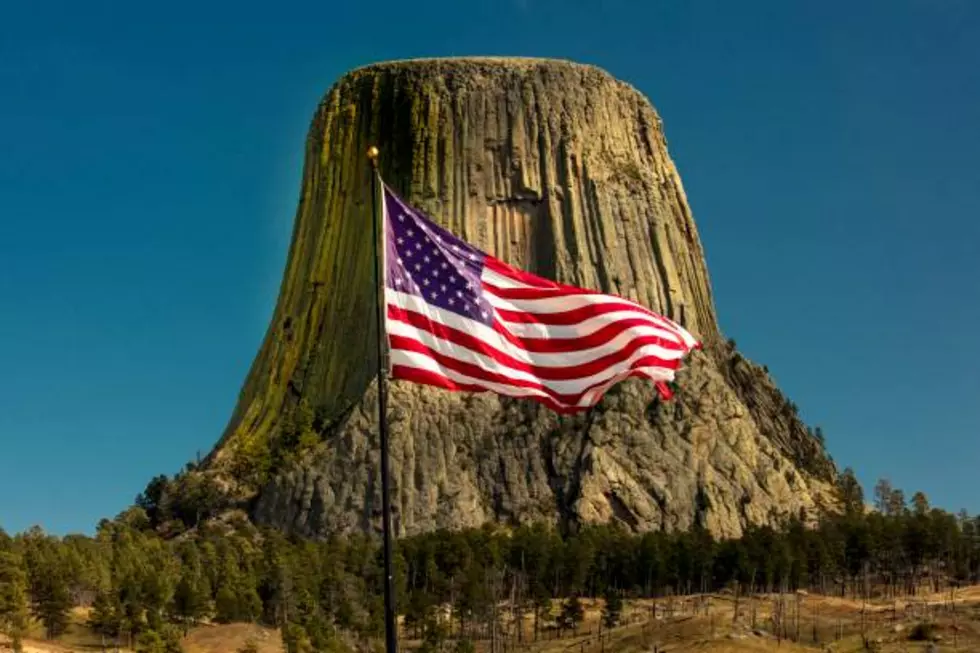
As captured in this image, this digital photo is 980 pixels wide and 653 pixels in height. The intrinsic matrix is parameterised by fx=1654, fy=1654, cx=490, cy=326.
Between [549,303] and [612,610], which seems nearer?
[549,303]

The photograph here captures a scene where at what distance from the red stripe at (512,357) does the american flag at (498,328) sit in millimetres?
23

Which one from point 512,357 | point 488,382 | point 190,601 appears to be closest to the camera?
point 488,382

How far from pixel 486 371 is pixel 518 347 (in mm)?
1432

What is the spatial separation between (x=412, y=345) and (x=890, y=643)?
109 meters

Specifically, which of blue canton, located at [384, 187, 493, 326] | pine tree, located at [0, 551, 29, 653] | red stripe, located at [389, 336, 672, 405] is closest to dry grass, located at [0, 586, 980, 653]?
pine tree, located at [0, 551, 29, 653]

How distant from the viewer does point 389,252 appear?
37.7 metres

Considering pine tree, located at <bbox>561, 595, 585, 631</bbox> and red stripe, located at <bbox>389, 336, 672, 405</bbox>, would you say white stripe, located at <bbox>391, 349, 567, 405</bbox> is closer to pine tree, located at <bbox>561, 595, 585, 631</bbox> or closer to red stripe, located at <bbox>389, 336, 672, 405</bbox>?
red stripe, located at <bbox>389, 336, 672, 405</bbox>

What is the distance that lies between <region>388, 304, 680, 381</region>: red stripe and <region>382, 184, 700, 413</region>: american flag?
23 mm

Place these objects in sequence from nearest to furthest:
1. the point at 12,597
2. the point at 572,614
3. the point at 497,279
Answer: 1. the point at 497,279
2. the point at 12,597
3. the point at 572,614

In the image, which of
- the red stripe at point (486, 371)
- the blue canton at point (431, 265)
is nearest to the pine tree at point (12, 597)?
the red stripe at point (486, 371)

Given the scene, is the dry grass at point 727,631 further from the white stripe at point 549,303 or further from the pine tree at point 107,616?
the white stripe at point 549,303

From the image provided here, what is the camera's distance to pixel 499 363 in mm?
39656

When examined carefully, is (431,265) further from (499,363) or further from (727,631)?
(727,631)

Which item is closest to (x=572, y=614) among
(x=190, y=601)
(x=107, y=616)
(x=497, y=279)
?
(x=190, y=601)
